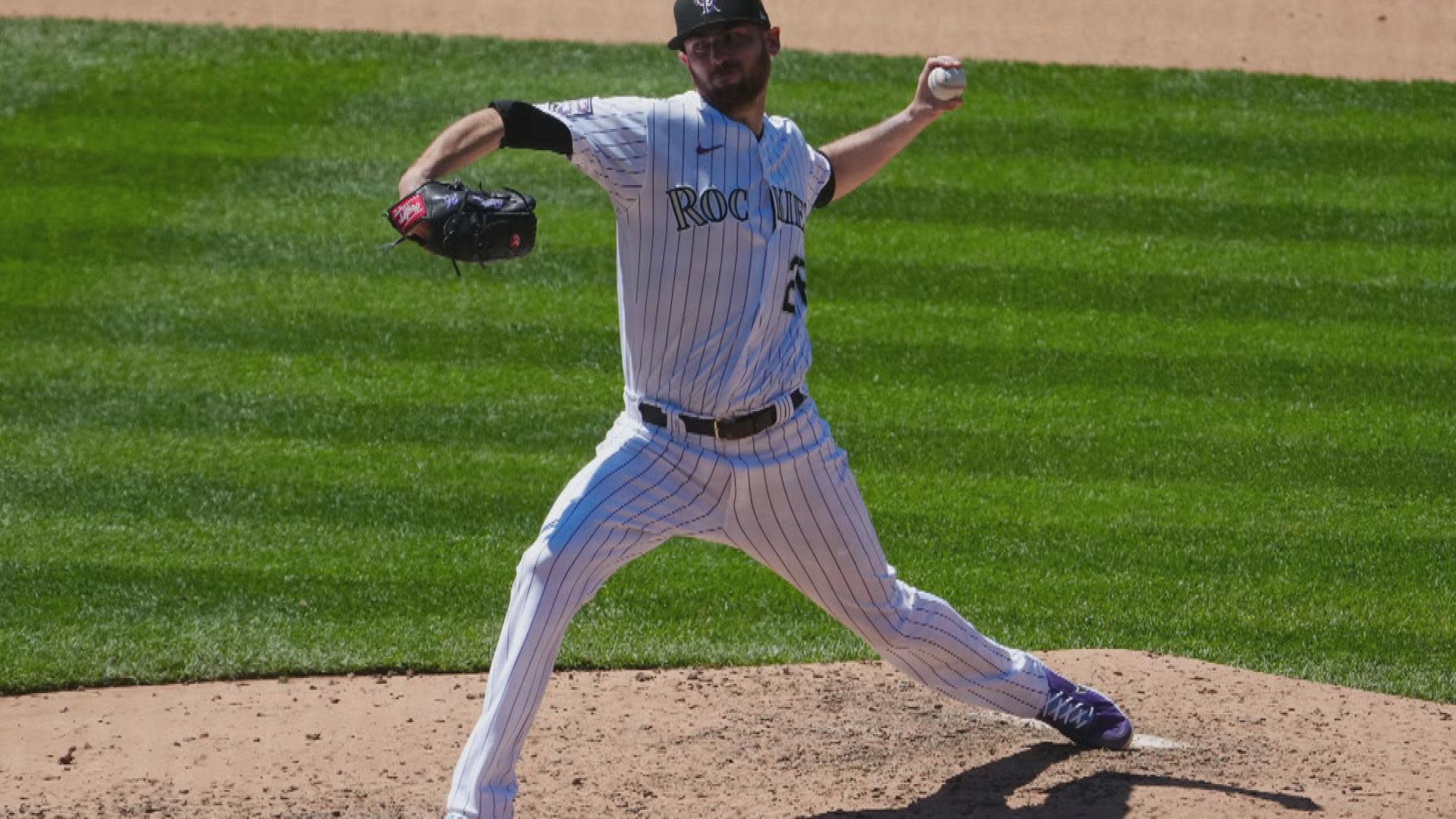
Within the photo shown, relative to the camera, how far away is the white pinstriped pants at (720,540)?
13.8 feet

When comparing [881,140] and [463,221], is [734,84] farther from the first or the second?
[463,221]

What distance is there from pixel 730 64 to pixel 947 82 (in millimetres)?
689

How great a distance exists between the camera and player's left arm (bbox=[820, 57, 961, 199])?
491cm

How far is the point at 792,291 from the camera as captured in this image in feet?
14.9

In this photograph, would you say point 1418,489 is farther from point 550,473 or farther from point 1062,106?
point 1062,106

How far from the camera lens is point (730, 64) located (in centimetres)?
446

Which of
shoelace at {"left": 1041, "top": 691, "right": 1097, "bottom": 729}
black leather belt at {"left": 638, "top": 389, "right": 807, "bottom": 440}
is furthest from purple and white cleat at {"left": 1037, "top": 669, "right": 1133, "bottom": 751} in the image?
black leather belt at {"left": 638, "top": 389, "right": 807, "bottom": 440}

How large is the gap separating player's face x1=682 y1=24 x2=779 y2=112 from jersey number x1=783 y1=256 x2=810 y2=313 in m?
0.39

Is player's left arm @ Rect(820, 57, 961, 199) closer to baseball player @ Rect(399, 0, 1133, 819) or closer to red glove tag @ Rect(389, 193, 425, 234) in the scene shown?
baseball player @ Rect(399, 0, 1133, 819)

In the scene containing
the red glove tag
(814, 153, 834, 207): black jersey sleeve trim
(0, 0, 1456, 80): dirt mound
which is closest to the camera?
the red glove tag

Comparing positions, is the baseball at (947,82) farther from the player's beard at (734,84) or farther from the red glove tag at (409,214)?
the red glove tag at (409,214)

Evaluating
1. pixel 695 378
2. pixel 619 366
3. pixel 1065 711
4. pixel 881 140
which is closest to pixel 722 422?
pixel 695 378

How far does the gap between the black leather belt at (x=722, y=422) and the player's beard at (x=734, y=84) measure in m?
0.71

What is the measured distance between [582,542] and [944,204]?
567 cm
